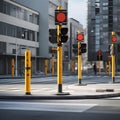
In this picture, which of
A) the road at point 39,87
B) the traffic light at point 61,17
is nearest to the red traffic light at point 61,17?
the traffic light at point 61,17

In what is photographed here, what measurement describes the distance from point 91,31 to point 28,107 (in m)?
100

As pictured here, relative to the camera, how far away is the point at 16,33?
80.1 meters

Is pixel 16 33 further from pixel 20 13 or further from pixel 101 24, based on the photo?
pixel 101 24

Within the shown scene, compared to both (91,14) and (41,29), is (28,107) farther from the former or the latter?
(91,14)

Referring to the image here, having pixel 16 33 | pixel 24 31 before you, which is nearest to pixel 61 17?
pixel 16 33

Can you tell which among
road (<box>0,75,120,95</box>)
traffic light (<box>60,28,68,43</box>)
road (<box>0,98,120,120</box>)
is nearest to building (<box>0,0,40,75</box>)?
road (<box>0,75,120,95</box>)

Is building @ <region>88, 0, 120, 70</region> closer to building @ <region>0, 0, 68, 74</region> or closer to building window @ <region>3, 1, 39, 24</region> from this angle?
building @ <region>0, 0, 68, 74</region>

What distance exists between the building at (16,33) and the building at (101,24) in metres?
21.7

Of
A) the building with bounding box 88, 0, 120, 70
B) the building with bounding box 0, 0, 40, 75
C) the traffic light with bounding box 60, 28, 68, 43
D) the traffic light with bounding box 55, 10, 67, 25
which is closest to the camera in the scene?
the traffic light with bounding box 55, 10, 67, 25

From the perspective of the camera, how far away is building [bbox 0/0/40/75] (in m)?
73.8

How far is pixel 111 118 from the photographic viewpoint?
1298 centimetres

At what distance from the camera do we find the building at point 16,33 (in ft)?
242

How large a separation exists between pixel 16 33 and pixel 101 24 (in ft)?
117

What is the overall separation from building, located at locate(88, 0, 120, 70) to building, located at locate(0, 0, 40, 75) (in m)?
21.7
